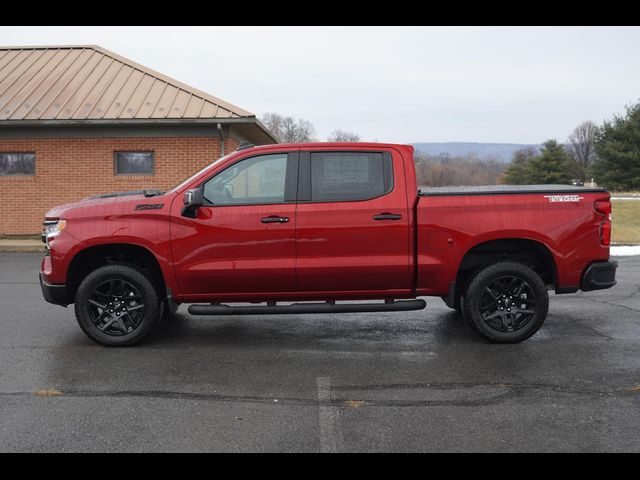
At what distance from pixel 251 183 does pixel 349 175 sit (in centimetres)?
95

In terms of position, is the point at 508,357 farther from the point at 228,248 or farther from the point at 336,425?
the point at 228,248

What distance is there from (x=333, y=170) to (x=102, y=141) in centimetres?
1156

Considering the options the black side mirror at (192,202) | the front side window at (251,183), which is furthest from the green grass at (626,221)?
the black side mirror at (192,202)

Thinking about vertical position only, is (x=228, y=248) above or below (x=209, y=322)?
above

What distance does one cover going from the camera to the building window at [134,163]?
629 inches

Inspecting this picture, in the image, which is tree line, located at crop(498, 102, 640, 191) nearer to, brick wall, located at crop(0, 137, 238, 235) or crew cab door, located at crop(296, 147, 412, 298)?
brick wall, located at crop(0, 137, 238, 235)

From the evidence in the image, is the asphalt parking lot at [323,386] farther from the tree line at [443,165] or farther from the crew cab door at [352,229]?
the tree line at [443,165]

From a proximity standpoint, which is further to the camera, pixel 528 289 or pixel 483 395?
pixel 528 289

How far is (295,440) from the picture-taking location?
3.76 m

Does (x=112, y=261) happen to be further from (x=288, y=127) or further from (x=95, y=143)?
(x=288, y=127)

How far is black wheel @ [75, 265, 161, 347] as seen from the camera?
19.2ft

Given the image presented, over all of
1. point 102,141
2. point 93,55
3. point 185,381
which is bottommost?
point 185,381

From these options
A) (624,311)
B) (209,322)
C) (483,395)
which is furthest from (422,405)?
(624,311)

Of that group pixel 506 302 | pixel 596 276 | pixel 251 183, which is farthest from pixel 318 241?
pixel 596 276
